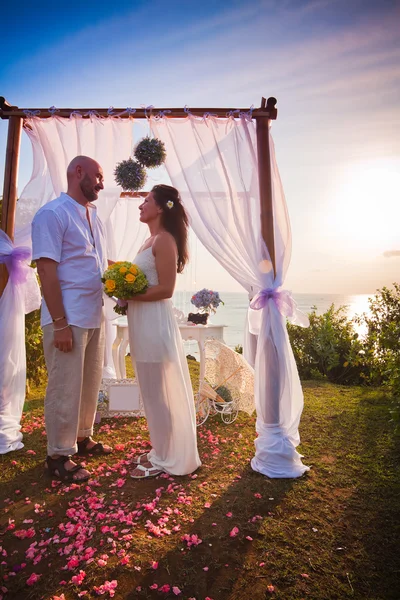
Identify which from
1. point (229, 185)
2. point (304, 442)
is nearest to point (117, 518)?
point (304, 442)

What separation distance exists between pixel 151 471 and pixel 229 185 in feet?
8.29

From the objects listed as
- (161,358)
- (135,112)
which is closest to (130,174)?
(135,112)

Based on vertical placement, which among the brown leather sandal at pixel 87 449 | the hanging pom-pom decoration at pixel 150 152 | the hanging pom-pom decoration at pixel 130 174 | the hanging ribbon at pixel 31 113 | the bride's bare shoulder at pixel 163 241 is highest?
the hanging ribbon at pixel 31 113

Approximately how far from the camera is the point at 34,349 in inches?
233

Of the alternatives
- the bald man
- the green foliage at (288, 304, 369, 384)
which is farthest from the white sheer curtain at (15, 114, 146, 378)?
the green foliage at (288, 304, 369, 384)

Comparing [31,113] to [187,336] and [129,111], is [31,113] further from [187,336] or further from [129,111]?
Result: [187,336]

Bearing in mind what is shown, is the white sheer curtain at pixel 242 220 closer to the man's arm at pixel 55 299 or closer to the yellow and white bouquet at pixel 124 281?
the yellow and white bouquet at pixel 124 281

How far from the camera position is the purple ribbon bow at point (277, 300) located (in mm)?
3223

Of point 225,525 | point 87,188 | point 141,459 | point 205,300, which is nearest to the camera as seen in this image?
point 225,525

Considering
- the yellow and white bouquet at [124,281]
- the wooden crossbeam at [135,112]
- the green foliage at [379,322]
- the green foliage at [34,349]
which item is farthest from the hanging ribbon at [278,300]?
the green foliage at [34,349]

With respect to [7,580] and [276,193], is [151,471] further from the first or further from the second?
[276,193]

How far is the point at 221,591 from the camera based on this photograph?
1804 mm

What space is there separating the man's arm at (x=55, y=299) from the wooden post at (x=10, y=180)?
1019mm

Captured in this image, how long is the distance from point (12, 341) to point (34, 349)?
2.53 meters
